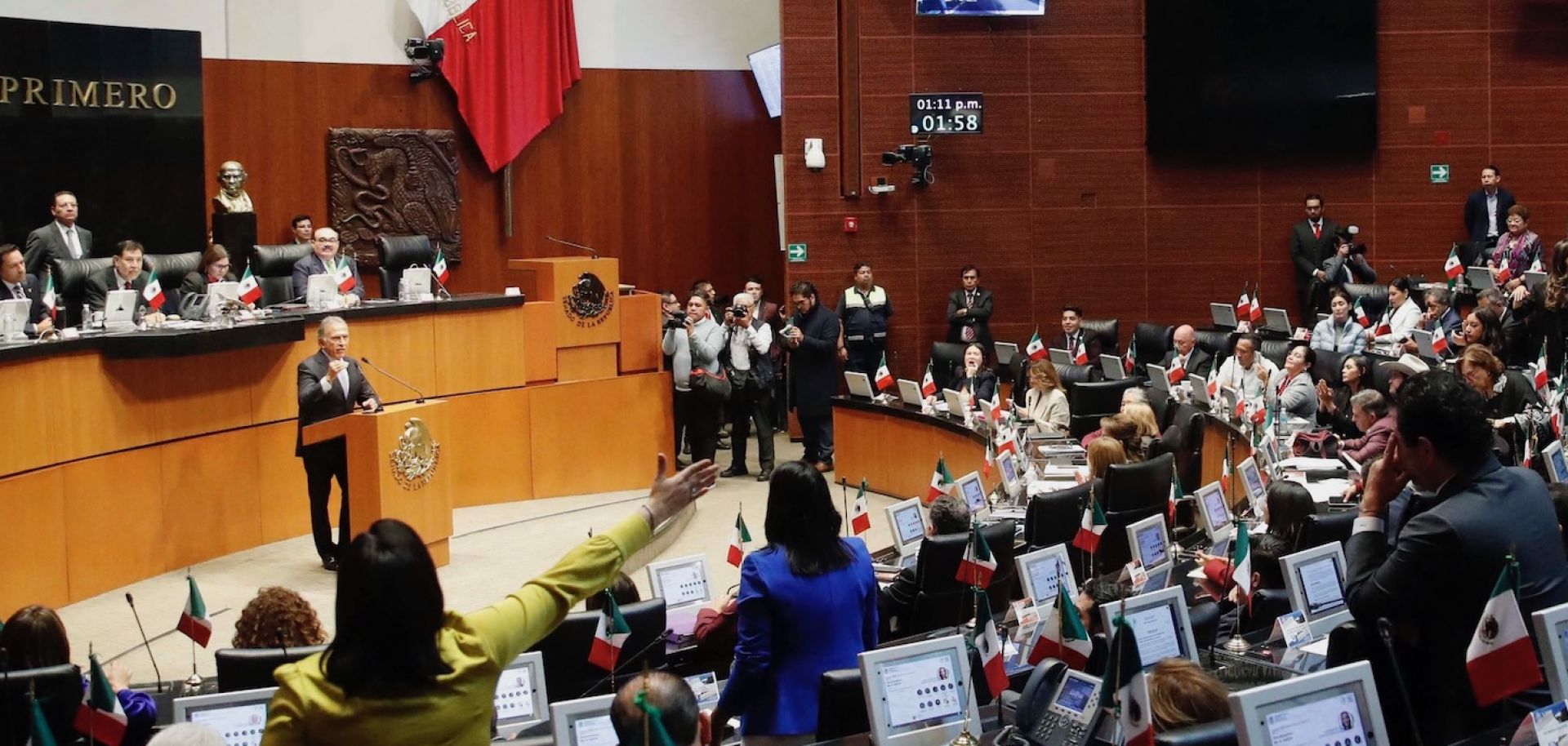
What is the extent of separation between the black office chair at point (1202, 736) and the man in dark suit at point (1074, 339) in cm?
1094

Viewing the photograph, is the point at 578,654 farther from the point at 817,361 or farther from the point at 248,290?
the point at 817,361

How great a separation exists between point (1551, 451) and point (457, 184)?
34.2 feet

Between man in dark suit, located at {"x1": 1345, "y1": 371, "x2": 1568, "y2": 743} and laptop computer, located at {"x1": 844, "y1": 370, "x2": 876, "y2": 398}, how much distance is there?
956cm

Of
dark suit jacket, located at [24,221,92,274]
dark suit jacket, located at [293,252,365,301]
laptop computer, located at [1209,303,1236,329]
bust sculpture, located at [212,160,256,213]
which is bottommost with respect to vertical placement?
laptop computer, located at [1209,303,1236,329]

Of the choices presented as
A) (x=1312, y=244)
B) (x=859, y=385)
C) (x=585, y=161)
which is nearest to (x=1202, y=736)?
(x=859, y=385)

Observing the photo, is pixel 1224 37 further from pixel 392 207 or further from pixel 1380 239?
pixel 392 207

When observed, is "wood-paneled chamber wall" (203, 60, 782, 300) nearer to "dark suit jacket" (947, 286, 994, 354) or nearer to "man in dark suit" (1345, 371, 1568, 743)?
"dark suit jacket" (947, 286, 994, 354)

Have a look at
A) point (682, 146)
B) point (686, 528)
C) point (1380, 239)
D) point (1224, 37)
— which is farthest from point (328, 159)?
point (1380, 239)

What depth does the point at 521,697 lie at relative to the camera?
4.91 meters

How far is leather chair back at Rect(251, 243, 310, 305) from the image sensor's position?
11406mm

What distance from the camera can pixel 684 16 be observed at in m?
16.5

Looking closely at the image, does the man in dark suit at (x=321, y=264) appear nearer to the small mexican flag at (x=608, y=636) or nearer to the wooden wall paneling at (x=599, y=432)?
the wooden wall paneling at (x=599, y=432)

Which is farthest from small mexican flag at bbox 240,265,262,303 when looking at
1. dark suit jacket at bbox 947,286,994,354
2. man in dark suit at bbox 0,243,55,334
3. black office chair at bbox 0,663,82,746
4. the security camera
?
dark suit jacket at bbox 947,286,994,354

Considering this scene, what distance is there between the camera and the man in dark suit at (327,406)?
970cm
